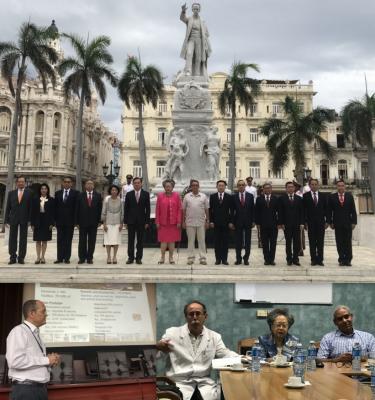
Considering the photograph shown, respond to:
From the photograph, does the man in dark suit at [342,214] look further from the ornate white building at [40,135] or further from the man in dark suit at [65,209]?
the ornate white building at [40,135]

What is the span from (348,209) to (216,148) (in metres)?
6.85

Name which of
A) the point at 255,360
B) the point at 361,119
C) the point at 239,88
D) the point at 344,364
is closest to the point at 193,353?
the point at 255,360

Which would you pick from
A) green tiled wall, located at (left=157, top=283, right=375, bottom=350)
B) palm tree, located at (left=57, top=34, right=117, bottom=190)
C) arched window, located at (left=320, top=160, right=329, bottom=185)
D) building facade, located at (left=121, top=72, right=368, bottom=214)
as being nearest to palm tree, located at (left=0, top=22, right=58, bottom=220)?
palm tree, located at (left=57, top=34, right=117, bottom=190)

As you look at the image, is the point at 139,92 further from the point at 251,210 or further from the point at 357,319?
the point at 357,319

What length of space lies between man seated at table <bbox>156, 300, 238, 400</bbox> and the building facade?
45282mm

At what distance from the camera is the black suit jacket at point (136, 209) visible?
896 centimetres

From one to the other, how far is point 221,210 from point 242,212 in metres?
0.45

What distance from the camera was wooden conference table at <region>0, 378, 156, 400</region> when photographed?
3.90 meters

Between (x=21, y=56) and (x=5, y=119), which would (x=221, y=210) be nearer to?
(x=21, y=56)

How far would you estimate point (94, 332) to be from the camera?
5023mm

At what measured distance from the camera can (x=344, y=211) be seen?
8922mm

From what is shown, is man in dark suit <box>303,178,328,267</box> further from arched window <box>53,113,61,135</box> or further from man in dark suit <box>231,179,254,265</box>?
arched window <box>53,113,61,135</box>

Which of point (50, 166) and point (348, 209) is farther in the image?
point (50, 166)

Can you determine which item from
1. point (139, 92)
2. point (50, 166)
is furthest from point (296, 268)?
point (50, 166)
